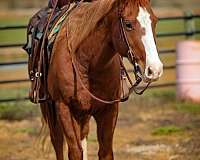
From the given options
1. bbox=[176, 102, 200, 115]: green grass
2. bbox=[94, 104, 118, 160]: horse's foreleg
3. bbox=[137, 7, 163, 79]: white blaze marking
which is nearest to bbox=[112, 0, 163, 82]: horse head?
bbox=[137, 7, 163, 79]: white blaze marking

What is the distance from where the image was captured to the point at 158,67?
4.75 meters

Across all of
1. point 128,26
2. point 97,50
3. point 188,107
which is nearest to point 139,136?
point 188,107

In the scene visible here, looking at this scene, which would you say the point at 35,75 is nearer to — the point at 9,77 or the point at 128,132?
the point at 128,132

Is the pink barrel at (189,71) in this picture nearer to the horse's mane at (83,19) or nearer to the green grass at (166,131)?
the green grass at (166,131)

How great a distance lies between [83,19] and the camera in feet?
18.6

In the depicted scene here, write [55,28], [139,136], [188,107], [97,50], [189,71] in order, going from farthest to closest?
[189,71] < [188,107] < [139,136] < [55,28] < [97,50]

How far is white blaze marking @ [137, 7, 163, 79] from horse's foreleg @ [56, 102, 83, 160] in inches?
41.3

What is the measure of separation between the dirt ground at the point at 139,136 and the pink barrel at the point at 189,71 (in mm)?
454

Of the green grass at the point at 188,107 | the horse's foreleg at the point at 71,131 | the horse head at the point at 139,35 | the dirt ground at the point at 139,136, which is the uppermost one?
the horse head at the point at 139,35

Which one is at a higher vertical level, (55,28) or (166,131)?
(55,28)

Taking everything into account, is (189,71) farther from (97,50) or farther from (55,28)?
(97,50)

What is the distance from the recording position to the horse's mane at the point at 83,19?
5.40m

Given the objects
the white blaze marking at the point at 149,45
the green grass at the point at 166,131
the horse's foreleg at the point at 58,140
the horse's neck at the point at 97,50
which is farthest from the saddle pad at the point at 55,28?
the green grass at the point at 166,131

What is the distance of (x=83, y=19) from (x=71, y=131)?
96 cm
